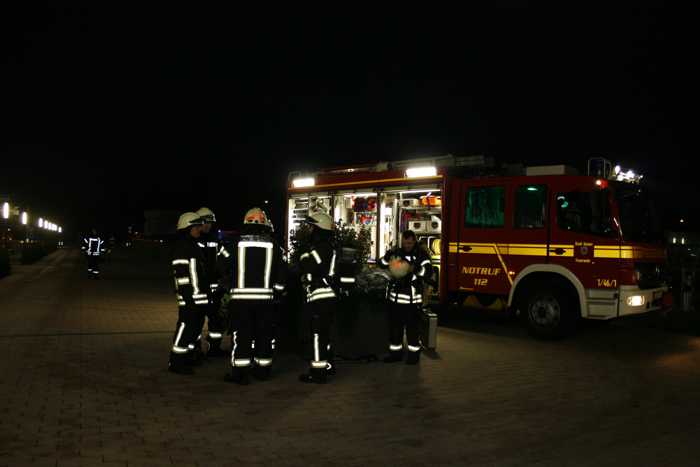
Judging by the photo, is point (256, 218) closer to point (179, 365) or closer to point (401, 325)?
point (179, 365)

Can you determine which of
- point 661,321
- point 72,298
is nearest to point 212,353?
point 72,298

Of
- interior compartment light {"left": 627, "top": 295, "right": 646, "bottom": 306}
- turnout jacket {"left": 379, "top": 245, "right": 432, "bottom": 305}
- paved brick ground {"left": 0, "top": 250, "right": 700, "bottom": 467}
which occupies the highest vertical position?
turnout jacket {"left": 379, "top": 245, "right": 432, "bottom": 305}

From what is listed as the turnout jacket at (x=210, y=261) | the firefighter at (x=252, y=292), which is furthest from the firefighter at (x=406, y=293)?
the turnout jacket at (x=210, y=261)

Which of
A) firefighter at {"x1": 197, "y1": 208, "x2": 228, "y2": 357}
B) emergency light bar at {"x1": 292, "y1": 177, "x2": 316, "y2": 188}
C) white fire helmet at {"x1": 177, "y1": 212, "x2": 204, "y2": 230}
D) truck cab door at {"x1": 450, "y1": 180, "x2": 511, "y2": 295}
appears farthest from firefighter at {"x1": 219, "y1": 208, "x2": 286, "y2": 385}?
emergency light bar at {"x1": 292, "y1": 177, "x2": 316, "y2": 188}

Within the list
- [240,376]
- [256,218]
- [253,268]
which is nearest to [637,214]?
[256,218]

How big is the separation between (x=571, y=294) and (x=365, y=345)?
3.80 m

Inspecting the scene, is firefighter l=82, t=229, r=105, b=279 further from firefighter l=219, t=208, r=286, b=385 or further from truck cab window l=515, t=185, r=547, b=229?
firefighter l=219, t=208, r=286, b=385

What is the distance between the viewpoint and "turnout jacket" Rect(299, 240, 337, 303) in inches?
281

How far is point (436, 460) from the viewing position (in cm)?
473

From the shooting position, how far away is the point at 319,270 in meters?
Result: 7.12

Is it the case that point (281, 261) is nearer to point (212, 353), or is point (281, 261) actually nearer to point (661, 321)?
point (212, 353)

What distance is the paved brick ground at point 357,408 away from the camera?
4.83 meters

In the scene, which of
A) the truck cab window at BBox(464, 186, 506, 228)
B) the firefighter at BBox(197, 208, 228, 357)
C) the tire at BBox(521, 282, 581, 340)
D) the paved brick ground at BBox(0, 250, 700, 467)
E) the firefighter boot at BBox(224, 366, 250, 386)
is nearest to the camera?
the paved brick ground at BBox(0, 250, 700, 467)

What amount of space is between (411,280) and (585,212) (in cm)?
353
